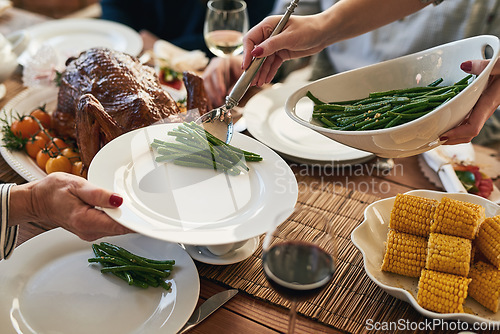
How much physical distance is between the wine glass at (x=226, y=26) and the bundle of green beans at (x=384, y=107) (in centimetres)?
72

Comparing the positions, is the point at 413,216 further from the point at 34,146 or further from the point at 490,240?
the point at 34,146

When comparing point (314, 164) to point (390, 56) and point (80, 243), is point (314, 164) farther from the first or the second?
point (390, 56)

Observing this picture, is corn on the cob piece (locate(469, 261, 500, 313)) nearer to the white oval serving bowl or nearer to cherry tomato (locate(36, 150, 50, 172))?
the white oval serving bowl

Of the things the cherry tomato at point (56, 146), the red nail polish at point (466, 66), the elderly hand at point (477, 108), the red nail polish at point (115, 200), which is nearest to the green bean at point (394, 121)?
the elderly hand at point (477, 108)

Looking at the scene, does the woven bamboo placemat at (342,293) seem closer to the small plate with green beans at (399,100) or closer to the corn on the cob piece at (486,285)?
the corn on the cob piece at (486,285)

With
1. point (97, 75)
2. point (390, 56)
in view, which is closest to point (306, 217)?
point (97, 75)

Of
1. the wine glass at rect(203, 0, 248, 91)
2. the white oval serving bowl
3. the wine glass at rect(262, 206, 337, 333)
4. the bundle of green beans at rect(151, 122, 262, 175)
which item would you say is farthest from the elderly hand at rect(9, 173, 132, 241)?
the wine glass at rect(203, 0, 248, 91)

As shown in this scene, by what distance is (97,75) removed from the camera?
4.93ft

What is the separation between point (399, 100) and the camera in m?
1.16

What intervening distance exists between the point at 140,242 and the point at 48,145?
0.63m

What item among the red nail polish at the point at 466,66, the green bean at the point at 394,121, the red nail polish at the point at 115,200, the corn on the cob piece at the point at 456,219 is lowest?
the corn on the cob piece at the point at 456,219

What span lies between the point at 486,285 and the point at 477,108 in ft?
1.45

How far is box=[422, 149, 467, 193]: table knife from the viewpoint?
1375 millimetres

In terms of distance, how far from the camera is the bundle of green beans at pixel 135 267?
1020mm
